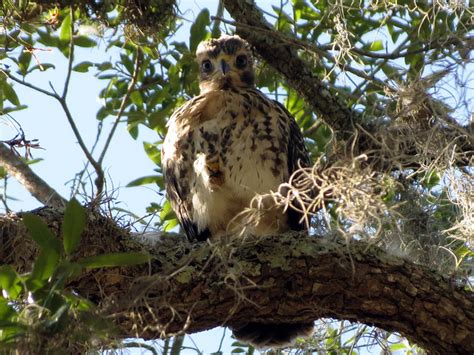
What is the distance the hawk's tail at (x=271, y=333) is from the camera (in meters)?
3.50

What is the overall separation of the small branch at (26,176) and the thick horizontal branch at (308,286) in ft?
3.61

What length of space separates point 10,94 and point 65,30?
0.43 meters

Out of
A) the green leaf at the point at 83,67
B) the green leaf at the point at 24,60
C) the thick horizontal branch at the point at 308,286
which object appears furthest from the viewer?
the green leaf at the point at 83,67

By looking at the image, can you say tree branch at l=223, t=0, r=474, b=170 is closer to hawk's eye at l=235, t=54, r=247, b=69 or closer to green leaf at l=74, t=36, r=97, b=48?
hawk's eye at l=235, t=54, r=247, b=69

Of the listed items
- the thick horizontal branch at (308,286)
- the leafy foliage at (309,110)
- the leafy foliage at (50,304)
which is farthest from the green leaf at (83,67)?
the leafy foliage at (50,304)

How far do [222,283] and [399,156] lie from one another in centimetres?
67

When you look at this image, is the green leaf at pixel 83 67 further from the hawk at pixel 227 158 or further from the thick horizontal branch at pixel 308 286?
the thick horizontal branch at pixel 308 286

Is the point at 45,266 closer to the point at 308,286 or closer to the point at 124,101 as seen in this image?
the point at 308,286

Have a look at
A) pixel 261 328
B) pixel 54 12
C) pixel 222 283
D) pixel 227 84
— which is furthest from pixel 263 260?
pixel 54 12

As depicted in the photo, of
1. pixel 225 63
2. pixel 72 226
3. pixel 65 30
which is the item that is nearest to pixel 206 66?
pixel 225 63

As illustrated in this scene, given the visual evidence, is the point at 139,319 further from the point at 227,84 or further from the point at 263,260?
the point at 227,84

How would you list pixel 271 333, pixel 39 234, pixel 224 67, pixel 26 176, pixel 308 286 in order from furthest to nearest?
pixel 224 67, pixel 26 176, pixel 271 333, pixel 308 286, pixel 39 234

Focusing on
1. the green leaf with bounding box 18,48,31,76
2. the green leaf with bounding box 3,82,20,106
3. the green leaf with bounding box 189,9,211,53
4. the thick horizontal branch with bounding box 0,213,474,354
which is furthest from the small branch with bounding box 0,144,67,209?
the thick horizontal branch with bounding box 0,213,474,354

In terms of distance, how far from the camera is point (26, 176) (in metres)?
4.23
